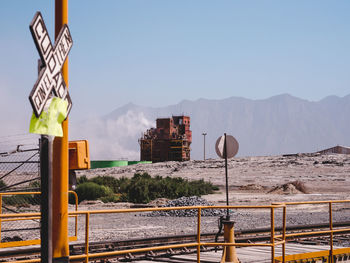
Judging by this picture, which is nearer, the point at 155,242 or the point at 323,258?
the point at 323,258

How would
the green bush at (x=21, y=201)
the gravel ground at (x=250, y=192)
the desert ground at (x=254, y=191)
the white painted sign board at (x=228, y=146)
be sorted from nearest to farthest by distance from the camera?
1. the white painted sign board at (x=228, y=146)
2. the gravel ground at (x=250, y=192)
3. the desert ground at (x=254, y=191)
4. the green bush at (x=21, y=201)

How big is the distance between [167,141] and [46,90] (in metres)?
88.9

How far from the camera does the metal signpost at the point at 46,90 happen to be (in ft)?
16.7

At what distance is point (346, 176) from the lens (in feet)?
185

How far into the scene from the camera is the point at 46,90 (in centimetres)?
524

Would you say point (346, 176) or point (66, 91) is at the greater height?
point (66, 91)

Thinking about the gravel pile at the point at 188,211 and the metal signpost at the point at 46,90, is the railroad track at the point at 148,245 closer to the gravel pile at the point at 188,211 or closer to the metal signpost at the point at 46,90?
the metal signpost at the point at 46,90

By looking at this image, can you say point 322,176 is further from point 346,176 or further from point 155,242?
point 155,242

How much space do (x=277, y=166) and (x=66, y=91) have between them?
Answer: 6552 cm

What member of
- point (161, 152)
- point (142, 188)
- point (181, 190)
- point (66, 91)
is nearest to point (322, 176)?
point (181, 190)

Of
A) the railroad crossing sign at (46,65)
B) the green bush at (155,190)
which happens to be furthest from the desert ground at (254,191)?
the railroad crossing sign at (46,65)

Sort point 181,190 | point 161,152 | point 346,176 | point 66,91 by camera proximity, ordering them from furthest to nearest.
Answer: point 161,152 → point 346,176 → point 181,190 → point 66,91

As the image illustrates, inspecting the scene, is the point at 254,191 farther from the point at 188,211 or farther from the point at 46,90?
the point at 46,90

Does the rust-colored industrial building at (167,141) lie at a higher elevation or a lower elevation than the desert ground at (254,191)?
higher
